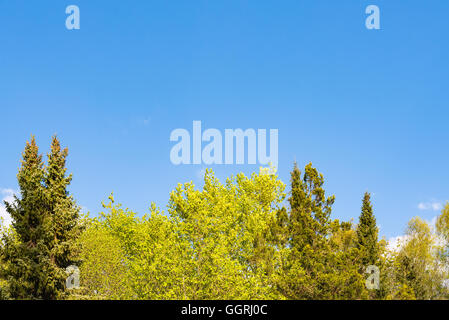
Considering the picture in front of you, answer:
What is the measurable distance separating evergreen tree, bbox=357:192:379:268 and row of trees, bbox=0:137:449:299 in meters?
0.09

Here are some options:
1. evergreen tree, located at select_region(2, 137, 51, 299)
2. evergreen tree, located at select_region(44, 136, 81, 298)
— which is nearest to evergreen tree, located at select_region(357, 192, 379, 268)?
evergreen tree, located at select_region(44, 136, 81, 298)

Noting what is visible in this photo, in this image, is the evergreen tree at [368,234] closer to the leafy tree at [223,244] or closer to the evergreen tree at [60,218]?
the leafy tree at [223,244]

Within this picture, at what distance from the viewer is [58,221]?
3269 cm

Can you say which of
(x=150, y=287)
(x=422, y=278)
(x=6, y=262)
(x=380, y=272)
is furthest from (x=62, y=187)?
(x=422, y=278)

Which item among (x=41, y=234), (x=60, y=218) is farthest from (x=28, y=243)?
(x=60, y=218)

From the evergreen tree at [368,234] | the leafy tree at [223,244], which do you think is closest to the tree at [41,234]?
the leafy tree at [223,244]

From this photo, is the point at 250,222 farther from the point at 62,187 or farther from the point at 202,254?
the point at 62,187

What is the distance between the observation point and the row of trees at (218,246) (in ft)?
104

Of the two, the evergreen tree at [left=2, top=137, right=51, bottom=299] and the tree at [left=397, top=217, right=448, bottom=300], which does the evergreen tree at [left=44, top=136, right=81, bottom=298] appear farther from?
the tree at [left=397, top=217, right=448, bottom=300]

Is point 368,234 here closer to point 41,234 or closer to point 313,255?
point 313,255

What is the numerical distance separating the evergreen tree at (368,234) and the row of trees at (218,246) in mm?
89

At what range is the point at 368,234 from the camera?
143 ft

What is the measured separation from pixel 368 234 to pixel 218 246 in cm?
1600
